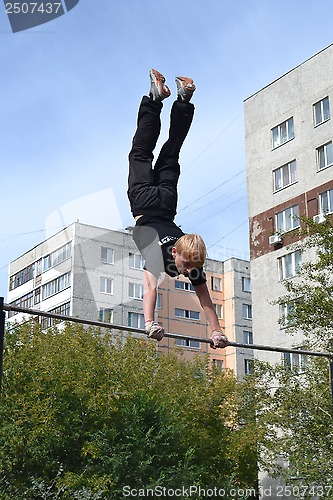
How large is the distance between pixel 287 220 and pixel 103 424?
10955 mm

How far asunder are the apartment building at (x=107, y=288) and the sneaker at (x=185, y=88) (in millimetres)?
34383

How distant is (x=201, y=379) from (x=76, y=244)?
15.3 m

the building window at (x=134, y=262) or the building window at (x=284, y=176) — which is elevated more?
the building window at (x=134, y=262)

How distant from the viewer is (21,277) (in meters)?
49.7

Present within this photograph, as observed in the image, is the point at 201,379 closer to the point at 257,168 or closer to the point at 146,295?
the point at 257,168

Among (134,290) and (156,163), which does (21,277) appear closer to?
(134,290)

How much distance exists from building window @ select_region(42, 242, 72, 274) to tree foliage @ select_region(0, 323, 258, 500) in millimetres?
15142

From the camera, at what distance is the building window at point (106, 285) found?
148 feet

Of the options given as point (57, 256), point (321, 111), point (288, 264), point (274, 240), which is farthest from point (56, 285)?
point (321, 111)

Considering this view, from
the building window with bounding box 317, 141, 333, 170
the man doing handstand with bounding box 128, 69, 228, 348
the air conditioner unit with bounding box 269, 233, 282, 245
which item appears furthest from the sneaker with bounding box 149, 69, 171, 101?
the air conditioner unit with bounding box 269, 233, 282, 245

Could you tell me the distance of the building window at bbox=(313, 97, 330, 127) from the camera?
2973 centimetres

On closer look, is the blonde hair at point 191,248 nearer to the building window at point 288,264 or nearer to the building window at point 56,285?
the building window at point 288,264

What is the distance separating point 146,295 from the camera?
7312 millimetres

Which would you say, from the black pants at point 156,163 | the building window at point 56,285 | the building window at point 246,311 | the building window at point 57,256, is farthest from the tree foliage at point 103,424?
the building window at point 246,311
